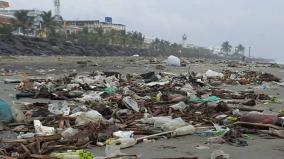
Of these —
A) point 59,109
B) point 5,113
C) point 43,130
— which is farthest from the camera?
point 59,109

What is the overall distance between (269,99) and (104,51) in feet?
196

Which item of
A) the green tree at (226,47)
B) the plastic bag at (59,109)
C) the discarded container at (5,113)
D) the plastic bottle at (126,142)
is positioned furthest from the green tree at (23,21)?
the green tree at (226,47)

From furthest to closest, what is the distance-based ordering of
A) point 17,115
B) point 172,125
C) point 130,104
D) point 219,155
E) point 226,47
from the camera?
point 226,47, point 130,104, point 17,115, point 172,125, point 219,155

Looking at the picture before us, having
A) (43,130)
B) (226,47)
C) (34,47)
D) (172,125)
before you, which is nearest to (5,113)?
(43,130)

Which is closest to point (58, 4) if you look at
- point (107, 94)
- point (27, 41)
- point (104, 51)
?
point (104, 51)

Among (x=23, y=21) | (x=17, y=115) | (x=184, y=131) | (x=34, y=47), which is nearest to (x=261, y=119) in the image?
(x=184, y=131)

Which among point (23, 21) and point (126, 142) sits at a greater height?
point (23, 21)

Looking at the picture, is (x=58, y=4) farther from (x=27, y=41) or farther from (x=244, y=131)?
(x=244, y=131)

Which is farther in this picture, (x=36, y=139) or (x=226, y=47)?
(x=226, y=47)

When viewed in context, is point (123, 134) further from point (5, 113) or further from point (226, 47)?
point (226, 47)

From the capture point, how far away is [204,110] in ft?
29.1

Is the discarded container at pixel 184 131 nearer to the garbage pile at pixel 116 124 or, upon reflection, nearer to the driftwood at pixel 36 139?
the garbage pile at pixel 116 124

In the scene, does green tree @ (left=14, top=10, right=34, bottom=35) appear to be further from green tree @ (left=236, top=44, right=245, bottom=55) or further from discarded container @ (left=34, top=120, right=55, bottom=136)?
green tree @ (left=236, top=44, right=245, bottom=55)

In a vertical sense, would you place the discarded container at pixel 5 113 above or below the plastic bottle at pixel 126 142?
above
